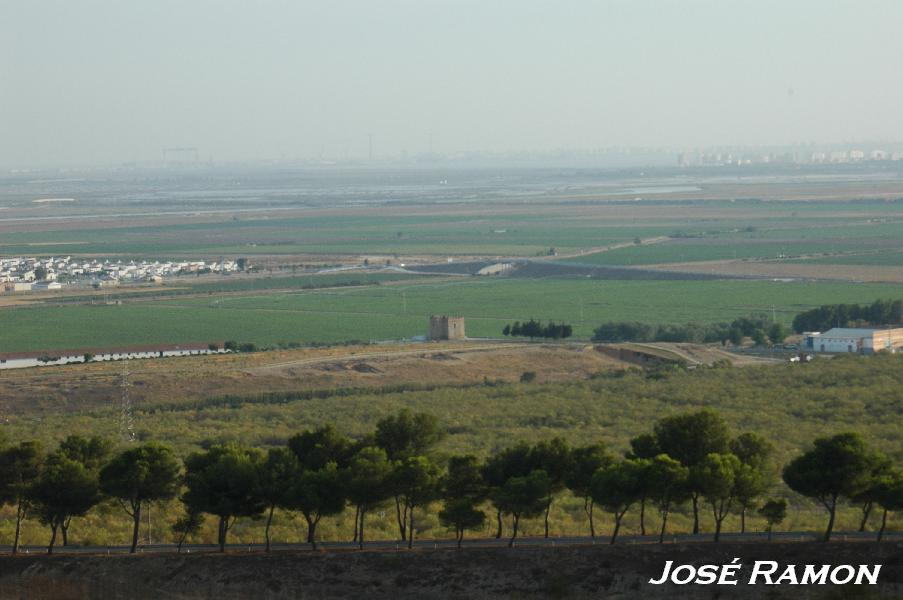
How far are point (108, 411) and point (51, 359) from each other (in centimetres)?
1365

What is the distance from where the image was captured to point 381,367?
1818 inches

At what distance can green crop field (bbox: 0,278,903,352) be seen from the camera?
58688 millimetres

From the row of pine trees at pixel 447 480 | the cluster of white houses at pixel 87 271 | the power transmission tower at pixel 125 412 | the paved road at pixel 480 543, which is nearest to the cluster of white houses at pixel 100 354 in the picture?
the power transmission tower at pixel 125 412

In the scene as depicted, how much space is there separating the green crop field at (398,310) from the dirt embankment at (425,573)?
116 ft

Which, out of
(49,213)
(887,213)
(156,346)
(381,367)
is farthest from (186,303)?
(49,213)

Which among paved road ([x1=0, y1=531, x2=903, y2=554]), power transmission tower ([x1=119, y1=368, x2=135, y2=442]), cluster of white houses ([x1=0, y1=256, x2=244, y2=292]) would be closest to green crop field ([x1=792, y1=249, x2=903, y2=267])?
cluster of white houses ([x1=0, y1=256, x2=244, y2=292])

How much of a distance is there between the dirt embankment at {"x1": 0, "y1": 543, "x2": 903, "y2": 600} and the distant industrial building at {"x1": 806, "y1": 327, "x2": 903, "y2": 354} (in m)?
30.1

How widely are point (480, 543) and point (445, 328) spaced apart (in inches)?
1301

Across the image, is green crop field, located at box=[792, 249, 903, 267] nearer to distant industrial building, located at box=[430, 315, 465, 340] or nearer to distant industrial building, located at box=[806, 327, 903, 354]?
distant industrial building, located at box=[806, 327, 903, 354]

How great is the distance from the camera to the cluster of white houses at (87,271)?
84188mm

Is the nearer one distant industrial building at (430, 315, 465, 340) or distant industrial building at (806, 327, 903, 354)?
distant industrial building at (806, 327, 903, 354)

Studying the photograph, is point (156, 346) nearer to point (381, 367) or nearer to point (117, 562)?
point (381, 367)

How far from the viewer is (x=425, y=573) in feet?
66.1

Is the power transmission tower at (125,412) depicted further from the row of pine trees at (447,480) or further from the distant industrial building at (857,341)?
the distant industrial building at (857,341)
